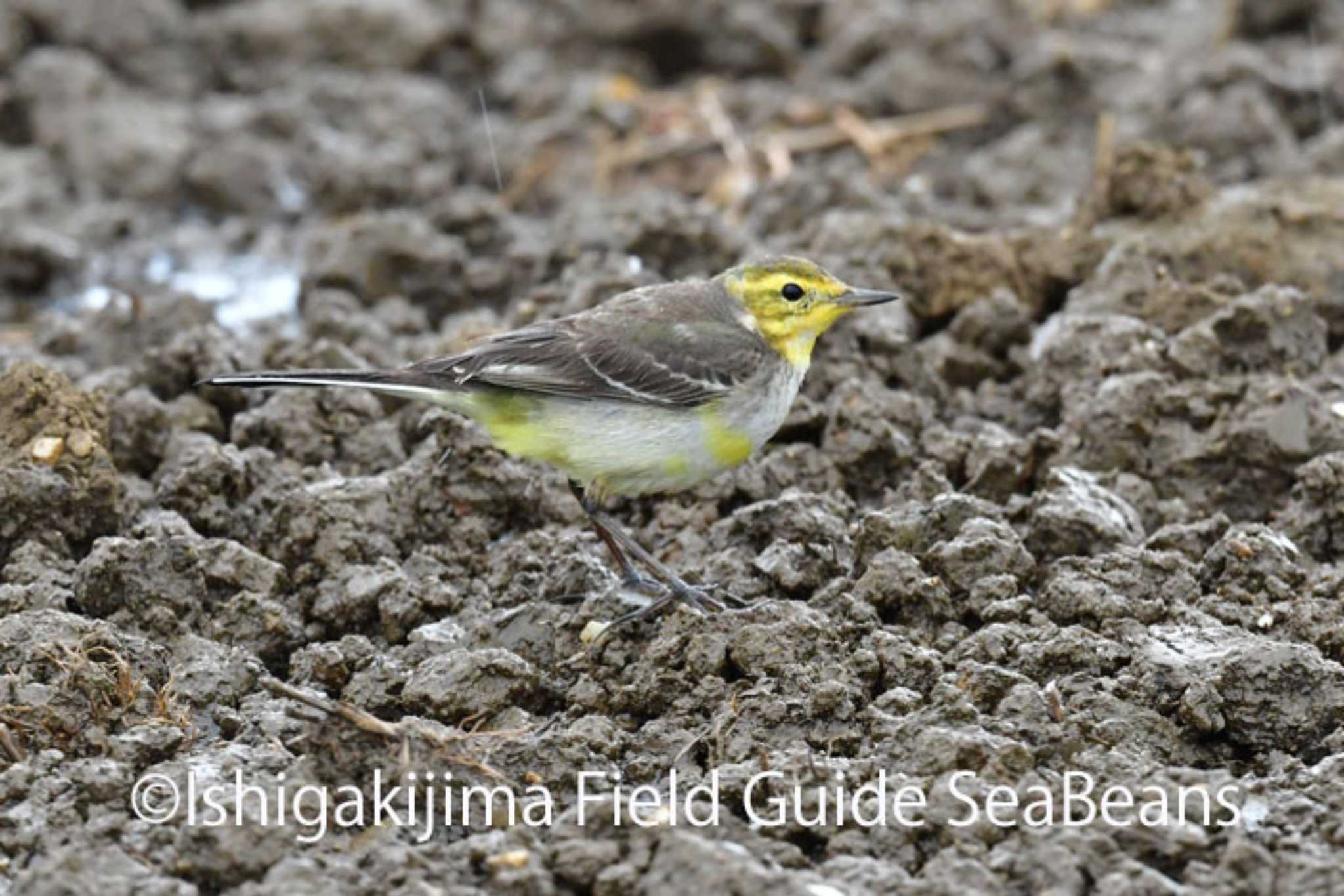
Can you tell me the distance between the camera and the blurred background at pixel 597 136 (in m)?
9.59

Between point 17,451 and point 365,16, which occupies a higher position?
point 365,16

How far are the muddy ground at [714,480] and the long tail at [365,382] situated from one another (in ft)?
1.58

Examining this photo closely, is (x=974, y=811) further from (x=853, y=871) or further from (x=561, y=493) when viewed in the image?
(x=561, y=493)

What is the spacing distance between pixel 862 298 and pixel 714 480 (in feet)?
2.93

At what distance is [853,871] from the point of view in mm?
4793

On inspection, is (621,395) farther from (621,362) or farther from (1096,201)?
(1096,201)

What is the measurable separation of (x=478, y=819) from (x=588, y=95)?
7.51 metres

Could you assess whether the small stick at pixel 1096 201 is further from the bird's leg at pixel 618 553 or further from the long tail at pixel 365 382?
the long tail at pixel 365 382

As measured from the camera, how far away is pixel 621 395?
678 centimetres

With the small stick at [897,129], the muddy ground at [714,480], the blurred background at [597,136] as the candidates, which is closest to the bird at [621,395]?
the muddy ground at [714,480]

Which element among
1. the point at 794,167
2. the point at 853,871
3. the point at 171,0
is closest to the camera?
the point at 853,871

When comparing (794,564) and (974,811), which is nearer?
(974,811)

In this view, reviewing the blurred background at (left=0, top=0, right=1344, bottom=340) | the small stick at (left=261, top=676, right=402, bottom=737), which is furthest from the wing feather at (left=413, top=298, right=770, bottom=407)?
the small stick at (left=261, top=676, right=402, bottom=737)

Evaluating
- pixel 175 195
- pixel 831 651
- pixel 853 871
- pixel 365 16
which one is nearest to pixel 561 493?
pixel 831 651
